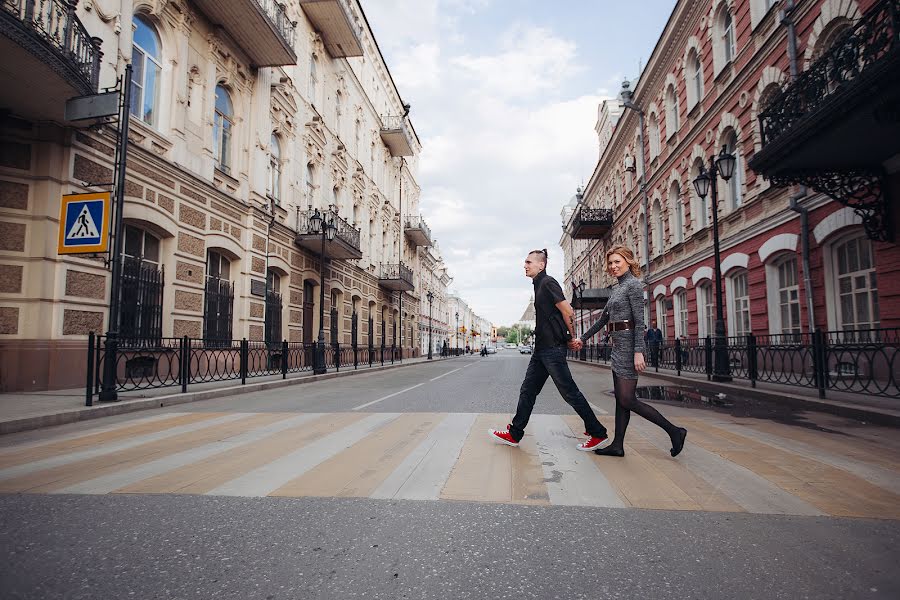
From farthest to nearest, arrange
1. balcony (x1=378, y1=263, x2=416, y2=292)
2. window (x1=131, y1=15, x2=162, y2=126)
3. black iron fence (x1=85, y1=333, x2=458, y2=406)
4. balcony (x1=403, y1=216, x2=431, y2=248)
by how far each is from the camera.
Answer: balcony (x1=403, y1=216, x2=431, y2=248) → balcony (x1=378, y1=263, x2=416, y2=292) → window (x1=131, y1=15, x2=162, y2=126) → black iron fence (x1=85, y1=333, x2=458, y2=406)

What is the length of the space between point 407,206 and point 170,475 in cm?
3916

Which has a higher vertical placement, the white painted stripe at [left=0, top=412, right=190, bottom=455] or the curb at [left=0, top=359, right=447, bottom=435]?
the curb at [left=0, top=359, right=447, bottom=435]

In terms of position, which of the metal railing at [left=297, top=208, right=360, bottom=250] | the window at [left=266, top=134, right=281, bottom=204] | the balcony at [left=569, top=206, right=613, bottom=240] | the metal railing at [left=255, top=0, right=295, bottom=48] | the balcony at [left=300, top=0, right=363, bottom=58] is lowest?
the metal railing at [left=297, top=208, right=360, bottom=250]

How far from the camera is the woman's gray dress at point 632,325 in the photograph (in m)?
4.30

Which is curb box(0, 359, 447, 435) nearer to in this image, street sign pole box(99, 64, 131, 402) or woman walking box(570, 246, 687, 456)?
street sign pole box(99, 64, 131, 402)

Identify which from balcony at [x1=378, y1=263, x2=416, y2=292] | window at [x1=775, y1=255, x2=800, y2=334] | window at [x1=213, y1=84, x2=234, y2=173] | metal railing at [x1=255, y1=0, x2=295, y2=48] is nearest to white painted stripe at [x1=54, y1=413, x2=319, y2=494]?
window at [x1=213, y1=84, x2=234, y2=173]

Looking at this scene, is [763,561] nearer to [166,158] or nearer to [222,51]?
[166,158]

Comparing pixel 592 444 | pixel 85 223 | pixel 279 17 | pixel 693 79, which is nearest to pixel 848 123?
pixel 592 444

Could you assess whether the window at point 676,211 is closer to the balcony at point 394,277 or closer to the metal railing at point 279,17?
the metal railing at point 279,17

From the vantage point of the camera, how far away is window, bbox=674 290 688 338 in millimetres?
20945

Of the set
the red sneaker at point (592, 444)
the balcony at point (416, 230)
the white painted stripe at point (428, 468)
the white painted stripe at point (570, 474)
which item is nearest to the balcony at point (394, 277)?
the balcony at point (416, 230)

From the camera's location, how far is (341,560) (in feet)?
7.83

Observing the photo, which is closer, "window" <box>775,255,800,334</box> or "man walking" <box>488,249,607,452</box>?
"man walking" <box>488,249,607,452</box>

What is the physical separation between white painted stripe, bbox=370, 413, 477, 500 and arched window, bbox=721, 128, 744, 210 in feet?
47.9
